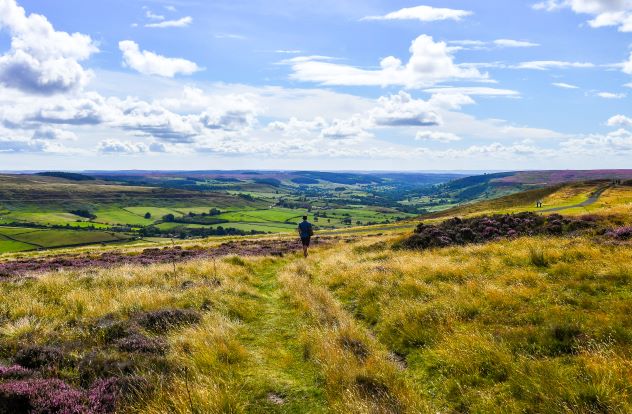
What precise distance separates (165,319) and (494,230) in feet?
75.0

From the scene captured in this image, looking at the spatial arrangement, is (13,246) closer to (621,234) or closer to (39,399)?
(39,399)

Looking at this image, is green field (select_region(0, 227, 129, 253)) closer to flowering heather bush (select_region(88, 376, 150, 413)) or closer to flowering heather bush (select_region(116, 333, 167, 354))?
flowering heather bush (select_region(116, 333, 167, 354))

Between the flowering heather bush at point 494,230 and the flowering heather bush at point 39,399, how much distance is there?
21594mm

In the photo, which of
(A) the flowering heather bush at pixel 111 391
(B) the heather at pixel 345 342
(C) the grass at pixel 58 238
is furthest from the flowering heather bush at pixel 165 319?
(C) the grass at pixel 58 238

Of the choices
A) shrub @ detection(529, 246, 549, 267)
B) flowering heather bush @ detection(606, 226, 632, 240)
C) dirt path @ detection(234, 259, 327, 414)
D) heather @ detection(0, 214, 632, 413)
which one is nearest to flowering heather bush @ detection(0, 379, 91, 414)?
heather @ detection(0, 214, 632, 413)

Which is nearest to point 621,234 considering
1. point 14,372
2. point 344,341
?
point 344,341

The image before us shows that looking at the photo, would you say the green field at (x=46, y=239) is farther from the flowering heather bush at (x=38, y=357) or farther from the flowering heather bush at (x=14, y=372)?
the flowering heather bush at (x=14, y=372)

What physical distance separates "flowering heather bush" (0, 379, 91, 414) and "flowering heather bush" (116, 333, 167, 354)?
6.82 feet

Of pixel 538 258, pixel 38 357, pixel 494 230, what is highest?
pixel 538 258

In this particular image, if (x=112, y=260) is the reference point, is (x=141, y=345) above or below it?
above

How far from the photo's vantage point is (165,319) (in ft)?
35.6

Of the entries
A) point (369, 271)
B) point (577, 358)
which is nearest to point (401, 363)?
point (577, 358)

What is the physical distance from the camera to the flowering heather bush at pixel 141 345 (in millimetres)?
8797

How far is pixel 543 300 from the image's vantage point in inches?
400
